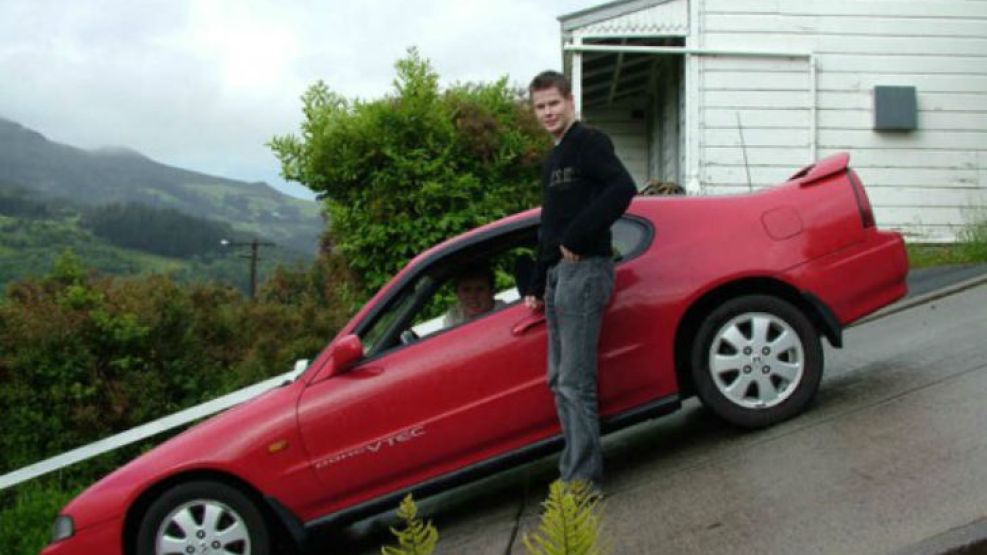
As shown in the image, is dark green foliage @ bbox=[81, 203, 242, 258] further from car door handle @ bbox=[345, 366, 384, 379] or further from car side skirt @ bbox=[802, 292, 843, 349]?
car side skirt @ bbox=[802, 292, 843, 349]

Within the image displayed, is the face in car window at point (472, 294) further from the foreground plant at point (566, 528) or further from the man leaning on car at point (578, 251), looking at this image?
the foreground plant at point (566, 528)

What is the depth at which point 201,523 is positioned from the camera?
17.1 feet

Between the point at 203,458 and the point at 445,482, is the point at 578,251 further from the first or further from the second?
the point at 203,458

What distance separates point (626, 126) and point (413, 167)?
32.6 ft

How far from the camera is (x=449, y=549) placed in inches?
205

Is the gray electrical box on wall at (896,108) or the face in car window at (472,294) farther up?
the gray electrical box on wall at (896,108)

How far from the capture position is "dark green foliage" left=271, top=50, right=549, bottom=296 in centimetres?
934

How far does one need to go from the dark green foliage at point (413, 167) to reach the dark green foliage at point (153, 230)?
3393 inches

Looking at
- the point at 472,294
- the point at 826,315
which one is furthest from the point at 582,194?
the point at 826,315

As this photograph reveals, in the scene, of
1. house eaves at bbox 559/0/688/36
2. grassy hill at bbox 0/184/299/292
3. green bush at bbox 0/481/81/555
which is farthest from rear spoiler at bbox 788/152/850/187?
grassy hill at bbox 0/184/299/292

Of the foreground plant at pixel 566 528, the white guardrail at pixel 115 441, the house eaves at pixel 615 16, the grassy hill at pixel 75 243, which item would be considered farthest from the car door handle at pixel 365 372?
the grassy hill at pixel 75 243

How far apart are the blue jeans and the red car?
12.1 inches

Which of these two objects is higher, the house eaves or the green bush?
the house eaves

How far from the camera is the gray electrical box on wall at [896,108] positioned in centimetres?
1223
